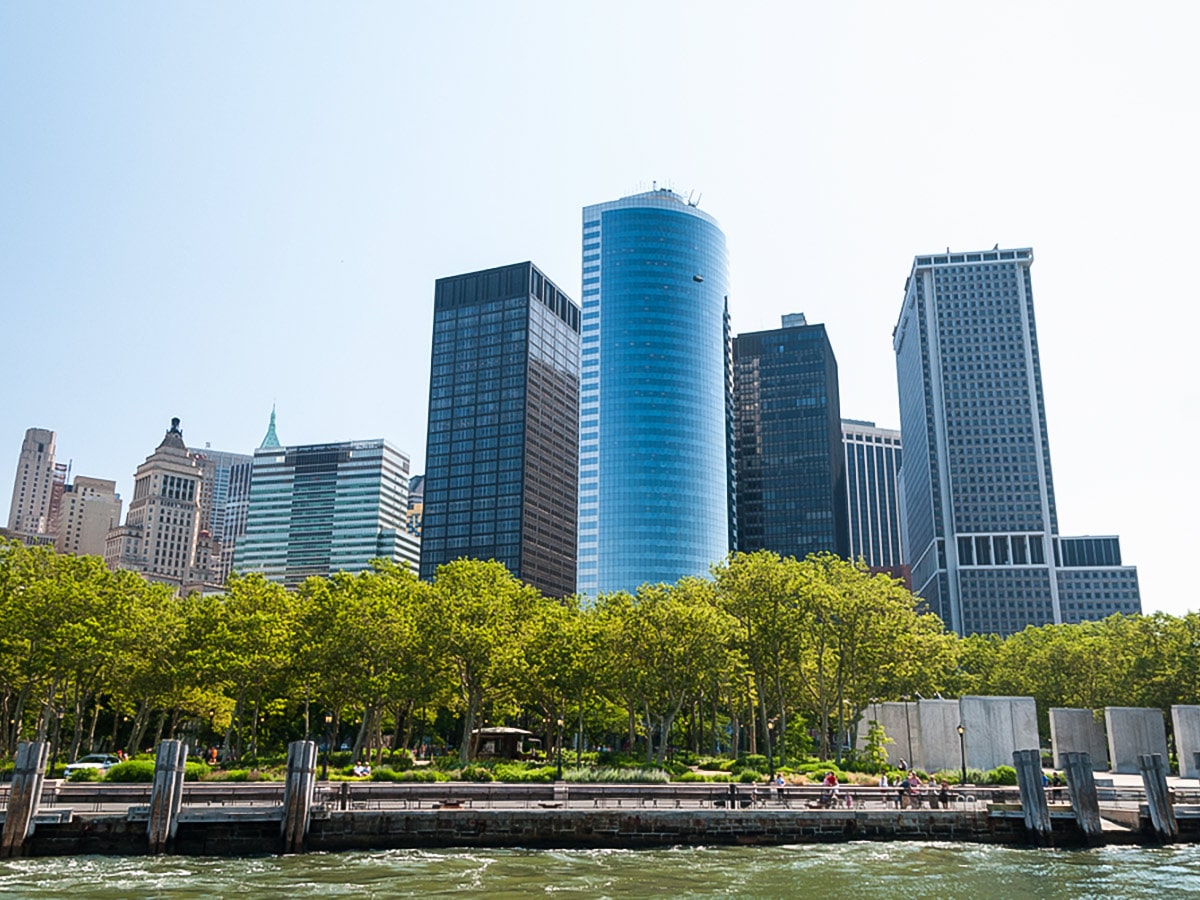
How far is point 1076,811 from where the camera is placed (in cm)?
4475

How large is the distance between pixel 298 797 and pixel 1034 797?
32.0 meters

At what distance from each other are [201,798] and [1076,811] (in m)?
39.4

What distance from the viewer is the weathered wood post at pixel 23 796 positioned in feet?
128

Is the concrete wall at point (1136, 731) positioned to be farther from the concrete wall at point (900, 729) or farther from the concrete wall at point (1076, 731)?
the concrete wall at point (900, 729)

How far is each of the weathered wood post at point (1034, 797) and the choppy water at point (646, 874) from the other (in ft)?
4.89

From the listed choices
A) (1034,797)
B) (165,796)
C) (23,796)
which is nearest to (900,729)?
(1034,797)

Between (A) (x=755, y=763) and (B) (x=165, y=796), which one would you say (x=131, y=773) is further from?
(A) (x=755, y=763)

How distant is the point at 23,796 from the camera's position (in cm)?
3903

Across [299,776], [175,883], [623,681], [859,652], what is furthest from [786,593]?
[175,883]

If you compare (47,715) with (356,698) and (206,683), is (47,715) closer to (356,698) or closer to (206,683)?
(206,683)

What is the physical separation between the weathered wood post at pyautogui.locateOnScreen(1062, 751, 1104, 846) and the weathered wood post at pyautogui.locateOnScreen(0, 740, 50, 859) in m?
43.2

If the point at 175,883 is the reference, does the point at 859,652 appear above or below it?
above

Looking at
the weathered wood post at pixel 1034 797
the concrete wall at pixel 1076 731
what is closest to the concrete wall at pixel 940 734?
the concrete wall at pixel 1076 731

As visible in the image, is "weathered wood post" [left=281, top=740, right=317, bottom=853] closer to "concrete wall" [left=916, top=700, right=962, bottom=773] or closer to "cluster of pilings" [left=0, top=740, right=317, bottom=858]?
"cluster of pilings" [left=0, top=740, right=317, bottom=858]
